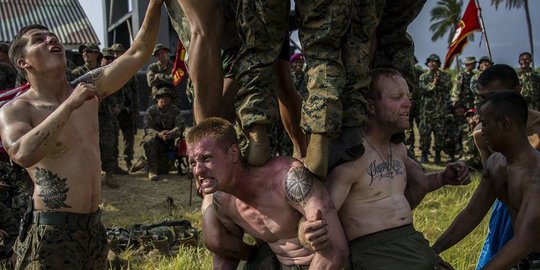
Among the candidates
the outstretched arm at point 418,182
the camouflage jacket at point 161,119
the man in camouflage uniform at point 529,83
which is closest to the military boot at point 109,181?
the camouflage jacket at point 161,119

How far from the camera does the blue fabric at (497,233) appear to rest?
3553 mm

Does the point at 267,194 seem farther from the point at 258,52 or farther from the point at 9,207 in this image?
the point at 9,207

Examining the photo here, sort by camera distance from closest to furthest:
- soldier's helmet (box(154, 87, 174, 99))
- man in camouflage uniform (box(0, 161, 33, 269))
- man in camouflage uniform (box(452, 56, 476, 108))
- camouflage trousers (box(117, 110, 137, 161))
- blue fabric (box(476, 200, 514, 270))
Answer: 1. blue fabric (box(476, 200, 514, 270))
2. man in camouflage uniform (box(0, 161, 33, 269))
3. soldier's helmet (box(154, 87, 174, 99))
4. camouflage trousers (box(117, 110, 137, 161))
5. man in camouflage uniform (box(452, 56, 476, 108))

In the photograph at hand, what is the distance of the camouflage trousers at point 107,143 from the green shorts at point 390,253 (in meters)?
6.96

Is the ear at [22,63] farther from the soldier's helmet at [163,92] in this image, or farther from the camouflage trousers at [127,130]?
the camouflage trousers at [127,130]

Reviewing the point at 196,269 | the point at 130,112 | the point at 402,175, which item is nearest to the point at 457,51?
the point at 130,112

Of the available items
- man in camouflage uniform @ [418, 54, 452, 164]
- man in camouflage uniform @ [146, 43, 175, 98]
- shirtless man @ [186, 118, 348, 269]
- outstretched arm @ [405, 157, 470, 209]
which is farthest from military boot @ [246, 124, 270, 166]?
man in camouflage uniform @ [418, 54, 452, 164]

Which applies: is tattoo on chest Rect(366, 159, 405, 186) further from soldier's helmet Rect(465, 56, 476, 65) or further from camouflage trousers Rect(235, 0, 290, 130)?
soldier's helmet Rect(465, 56, 476, 65)

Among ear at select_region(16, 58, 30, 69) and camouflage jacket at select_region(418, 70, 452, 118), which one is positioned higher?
ear at select_region(16, 58, 30, 69)

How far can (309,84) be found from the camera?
121 inches

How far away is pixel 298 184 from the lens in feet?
9.29

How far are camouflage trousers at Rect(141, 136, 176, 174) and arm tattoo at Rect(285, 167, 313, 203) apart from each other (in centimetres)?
762

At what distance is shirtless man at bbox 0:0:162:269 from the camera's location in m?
3.32

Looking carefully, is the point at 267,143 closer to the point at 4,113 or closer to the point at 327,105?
the point at 327,105
